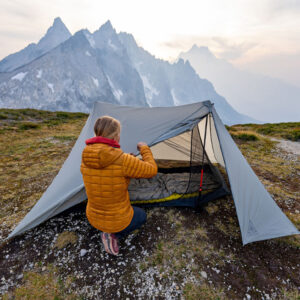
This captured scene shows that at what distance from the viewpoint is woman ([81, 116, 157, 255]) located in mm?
2211

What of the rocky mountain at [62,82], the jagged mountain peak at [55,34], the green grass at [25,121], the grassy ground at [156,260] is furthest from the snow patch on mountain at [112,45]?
the grassy ground at [156,260]

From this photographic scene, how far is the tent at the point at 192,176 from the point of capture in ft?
10.5

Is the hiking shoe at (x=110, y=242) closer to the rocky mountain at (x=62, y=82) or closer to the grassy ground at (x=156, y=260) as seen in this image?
the grassy ground at (x=156, y=260)

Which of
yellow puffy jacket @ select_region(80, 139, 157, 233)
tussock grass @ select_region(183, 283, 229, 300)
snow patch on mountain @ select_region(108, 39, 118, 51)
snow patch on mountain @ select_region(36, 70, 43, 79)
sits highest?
snow patch on mountain @ select_region(108, 39, 118, 51)

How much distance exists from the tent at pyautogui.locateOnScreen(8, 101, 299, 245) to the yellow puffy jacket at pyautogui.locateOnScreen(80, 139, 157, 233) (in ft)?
3.25

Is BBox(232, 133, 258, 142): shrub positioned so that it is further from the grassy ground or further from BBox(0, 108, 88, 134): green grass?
BBox(0, 108, 88, 134): green grass

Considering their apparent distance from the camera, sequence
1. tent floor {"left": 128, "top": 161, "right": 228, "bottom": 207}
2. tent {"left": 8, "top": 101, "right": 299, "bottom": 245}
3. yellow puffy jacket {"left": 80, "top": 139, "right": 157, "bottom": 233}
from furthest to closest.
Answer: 1. tent floor {"left": 128, "top": 161, "right": 228, "bottom": 207}
2. tent {"left": 8, "top": 101, "right": 299, "bottom": 245}
3. yellow puffy jacket {"left": 80, "top": 139, "right": 157, "bottom": 233}

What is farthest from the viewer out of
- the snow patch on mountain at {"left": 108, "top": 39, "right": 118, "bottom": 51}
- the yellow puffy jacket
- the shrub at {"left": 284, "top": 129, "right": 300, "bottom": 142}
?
the snow patch on mountain at {"left": 108, "top": 39, "right": 118, "bottom": 51}

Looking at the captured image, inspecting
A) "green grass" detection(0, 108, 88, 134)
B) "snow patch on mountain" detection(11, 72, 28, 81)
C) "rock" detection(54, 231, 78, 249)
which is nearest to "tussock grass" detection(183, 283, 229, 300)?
"rock" detection(54, 231, 78, 249)

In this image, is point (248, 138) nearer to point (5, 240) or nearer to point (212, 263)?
point (212, 263)

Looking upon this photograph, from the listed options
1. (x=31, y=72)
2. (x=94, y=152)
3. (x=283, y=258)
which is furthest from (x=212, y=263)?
(x=31, y=72)

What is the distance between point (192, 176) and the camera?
14.7ft

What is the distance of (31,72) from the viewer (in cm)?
9431

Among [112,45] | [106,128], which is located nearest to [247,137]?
[106,128]
